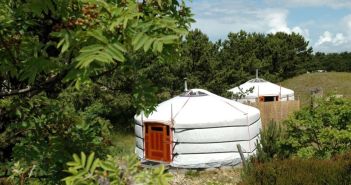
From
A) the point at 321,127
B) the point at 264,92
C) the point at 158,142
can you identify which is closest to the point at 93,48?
the point at 321,127

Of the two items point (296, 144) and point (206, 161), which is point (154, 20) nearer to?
point (296, 144)

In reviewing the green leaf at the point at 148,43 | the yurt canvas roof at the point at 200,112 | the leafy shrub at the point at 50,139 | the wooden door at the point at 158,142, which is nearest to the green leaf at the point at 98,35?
the green leaf at the point at 148,43

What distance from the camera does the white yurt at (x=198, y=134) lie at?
52.9 feet

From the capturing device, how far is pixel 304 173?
8727 millimetres

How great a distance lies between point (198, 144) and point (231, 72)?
29.8ft

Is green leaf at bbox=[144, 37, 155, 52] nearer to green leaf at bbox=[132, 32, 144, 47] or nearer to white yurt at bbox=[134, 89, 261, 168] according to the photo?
green leaf at bbox=[132, 32, 144, 47]

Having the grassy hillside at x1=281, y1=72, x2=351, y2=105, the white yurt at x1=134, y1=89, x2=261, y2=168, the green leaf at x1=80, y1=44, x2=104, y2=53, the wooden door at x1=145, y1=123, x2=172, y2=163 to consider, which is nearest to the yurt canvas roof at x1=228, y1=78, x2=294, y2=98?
the grassy hillside at x1=281, y1=72, x2=351, y2=105

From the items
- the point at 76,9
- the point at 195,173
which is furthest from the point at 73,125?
the point at 195,173

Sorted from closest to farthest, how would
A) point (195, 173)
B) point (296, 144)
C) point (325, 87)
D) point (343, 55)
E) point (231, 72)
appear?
A: 1. point (296, 144)
2. point (195, 173)
3. point (231, 72)
4. point (325, 87)
5. point (343, 55)

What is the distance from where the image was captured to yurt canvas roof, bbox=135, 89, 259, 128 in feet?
52.9

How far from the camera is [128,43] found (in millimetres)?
1929

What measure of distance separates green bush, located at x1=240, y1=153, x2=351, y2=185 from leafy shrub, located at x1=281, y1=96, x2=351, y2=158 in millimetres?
1681

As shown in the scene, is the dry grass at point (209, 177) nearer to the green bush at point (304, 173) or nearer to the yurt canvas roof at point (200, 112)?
the yurt canvas roof at point (200, 112)

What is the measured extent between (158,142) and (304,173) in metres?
8.69
